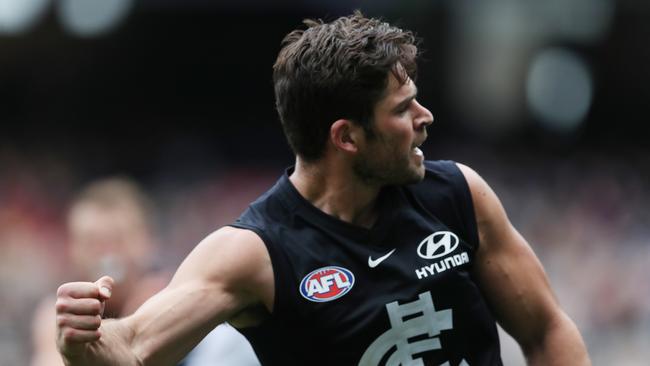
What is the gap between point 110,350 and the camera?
3.64 metres

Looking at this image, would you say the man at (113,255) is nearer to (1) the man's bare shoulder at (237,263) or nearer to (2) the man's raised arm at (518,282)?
(1) the man's bare shoulder at (237,263)

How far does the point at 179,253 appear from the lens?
14.6 m

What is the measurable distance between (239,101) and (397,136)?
15.7m

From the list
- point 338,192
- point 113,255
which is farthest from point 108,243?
point 338,192

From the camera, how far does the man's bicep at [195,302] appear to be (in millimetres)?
3783

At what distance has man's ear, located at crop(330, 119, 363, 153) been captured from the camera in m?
4.02

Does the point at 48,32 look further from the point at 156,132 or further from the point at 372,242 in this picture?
the point at 372,242

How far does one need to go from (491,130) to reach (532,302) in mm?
14940

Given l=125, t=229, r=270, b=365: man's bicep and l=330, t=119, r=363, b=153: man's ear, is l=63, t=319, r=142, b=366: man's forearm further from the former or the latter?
l=330, t=119, r=363, b=153: man's ear

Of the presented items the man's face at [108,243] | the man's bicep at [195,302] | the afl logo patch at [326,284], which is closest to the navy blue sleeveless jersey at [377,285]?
the afl logo patch at [326,284]

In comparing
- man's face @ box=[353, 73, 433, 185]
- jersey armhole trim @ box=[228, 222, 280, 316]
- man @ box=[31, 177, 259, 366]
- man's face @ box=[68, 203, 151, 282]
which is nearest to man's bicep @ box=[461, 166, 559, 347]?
man's face @ box=[353, 73, 433, 185]

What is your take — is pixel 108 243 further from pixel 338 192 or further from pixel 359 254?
pixel 359 254

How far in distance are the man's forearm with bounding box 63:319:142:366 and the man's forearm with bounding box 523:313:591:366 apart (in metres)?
1.43

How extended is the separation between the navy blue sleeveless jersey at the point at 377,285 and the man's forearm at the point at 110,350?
1.59 ft
